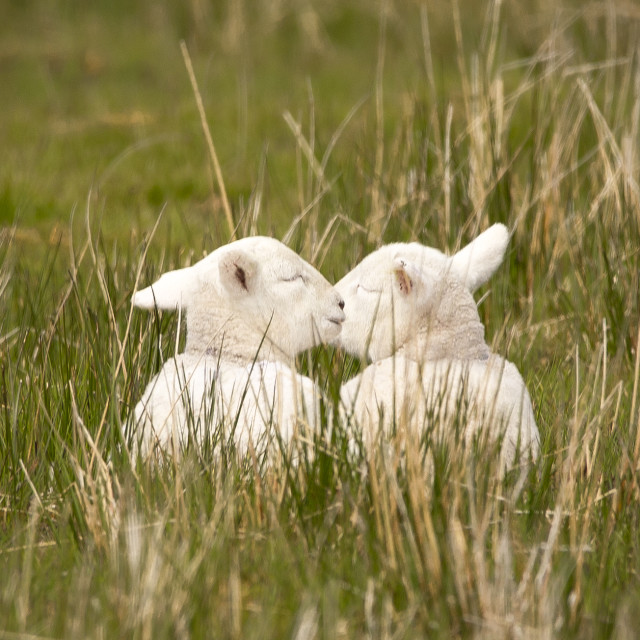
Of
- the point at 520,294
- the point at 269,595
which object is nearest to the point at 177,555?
the point at 269,595

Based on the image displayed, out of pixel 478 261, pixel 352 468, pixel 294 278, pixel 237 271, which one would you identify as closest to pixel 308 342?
pixel 294 278

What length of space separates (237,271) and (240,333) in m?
0.17

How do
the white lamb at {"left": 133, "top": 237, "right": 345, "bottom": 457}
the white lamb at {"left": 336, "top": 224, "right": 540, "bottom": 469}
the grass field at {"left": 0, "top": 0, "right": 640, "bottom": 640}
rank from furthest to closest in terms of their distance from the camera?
the white lamb at {"left": 133, "top": 237, "right": 345, "bottom": 457} → the white lamb at {"left": 336, "top": 224, "right": 540, "bottom": 469} → the grass field at {"left": 0, "top": 0, "right": 640, "bottom": 640}

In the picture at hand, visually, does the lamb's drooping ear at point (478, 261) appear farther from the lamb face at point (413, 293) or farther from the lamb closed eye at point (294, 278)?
the lamb closed eye at point (294, 278)

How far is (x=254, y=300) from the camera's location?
10.1 feet

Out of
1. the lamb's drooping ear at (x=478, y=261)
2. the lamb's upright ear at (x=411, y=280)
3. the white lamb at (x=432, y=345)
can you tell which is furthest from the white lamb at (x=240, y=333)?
the lamb's drooping ear at (x=478, y=261)

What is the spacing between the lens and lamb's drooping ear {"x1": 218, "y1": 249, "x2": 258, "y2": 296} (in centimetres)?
298

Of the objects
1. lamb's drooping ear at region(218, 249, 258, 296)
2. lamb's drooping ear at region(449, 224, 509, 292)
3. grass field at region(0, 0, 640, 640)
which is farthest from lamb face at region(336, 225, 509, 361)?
lamb's drooping ear at region(218, 249, 258, 296)

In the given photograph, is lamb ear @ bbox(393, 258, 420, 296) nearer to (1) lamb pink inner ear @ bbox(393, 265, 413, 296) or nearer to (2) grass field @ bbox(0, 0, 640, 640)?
(1) lamb pink inner ear @ bbox(393, 265, 413, 296)

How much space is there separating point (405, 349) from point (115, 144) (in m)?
6.15

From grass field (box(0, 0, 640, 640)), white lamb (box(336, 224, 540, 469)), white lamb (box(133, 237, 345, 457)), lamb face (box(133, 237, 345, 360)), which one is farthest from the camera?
lamb face (box(133, 237, 345, 360))

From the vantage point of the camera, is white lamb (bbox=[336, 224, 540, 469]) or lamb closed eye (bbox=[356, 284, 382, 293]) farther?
lamb closed eye (bbox=[356, 284, 382, 293])

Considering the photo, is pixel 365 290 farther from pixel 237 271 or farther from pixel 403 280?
pixel 237 271

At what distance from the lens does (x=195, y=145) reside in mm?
8836
